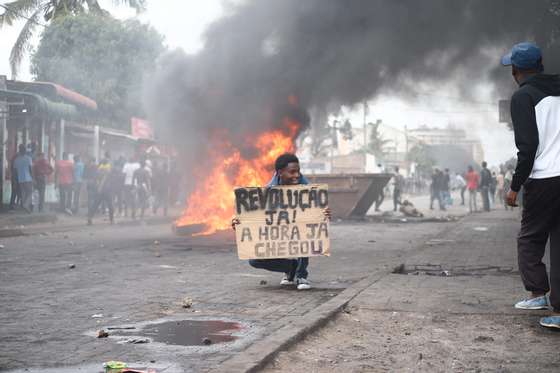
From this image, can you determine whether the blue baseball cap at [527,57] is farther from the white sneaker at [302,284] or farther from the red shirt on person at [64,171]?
the red shirt on person at [64,171]

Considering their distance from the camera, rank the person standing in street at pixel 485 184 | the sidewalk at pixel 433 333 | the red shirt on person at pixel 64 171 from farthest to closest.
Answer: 1. the person standing in street at pixel 485 184
2. the red shirt on person at pixel 64 171
3. the sidewalk at pixel 433 333

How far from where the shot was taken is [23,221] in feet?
56.4

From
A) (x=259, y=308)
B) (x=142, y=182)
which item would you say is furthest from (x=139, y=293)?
(x=142, y=182)

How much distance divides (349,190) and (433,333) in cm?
1569

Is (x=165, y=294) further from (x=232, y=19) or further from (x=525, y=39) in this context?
(x=525, y=39)

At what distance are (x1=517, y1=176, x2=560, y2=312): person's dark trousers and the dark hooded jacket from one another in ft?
0.32

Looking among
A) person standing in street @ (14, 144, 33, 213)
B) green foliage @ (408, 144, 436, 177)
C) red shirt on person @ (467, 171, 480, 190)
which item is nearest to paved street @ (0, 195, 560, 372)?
person standing in street @ (14, 144, 33, 213)

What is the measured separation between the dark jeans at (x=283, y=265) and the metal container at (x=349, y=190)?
13.1 metres

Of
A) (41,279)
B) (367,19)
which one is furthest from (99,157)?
(41,279)

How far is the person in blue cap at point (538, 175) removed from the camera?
4.63 m

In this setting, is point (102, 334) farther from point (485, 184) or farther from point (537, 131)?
point (485, 184)

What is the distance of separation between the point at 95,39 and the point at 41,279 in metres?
24.5

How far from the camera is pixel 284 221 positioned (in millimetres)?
6766

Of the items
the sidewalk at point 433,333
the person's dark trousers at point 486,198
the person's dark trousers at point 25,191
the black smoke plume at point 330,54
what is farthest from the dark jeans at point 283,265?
the person's dark trousers at point 486,198
